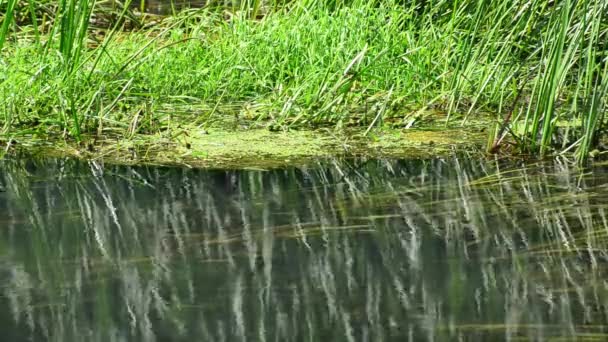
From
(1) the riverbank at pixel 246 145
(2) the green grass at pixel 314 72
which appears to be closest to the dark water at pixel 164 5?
(2) the green grass at pixel 314 72

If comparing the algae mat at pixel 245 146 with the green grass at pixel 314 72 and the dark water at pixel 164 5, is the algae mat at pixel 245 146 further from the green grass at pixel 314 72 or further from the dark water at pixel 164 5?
the dark water at pixel 164 5

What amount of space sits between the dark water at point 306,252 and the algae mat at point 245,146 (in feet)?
0.31

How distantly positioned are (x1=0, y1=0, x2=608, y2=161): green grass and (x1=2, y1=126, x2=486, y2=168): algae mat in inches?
2.2

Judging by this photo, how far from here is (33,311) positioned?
2.58 metres

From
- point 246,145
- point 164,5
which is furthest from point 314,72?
point 164,5

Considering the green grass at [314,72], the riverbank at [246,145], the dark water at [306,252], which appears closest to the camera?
the dark water at [306,252]

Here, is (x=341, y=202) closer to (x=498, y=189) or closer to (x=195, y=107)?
(x=498, y=189)

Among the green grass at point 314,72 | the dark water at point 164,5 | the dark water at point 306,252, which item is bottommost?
the dark water at point 306,252

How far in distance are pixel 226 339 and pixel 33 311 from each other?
43cm

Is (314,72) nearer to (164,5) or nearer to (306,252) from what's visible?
(306,252)

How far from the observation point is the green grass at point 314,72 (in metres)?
3.99

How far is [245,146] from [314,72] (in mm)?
552

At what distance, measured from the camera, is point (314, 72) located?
14.3ft

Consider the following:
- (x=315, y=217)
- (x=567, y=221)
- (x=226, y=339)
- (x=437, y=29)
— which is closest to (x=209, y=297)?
(x=226, y=339)
